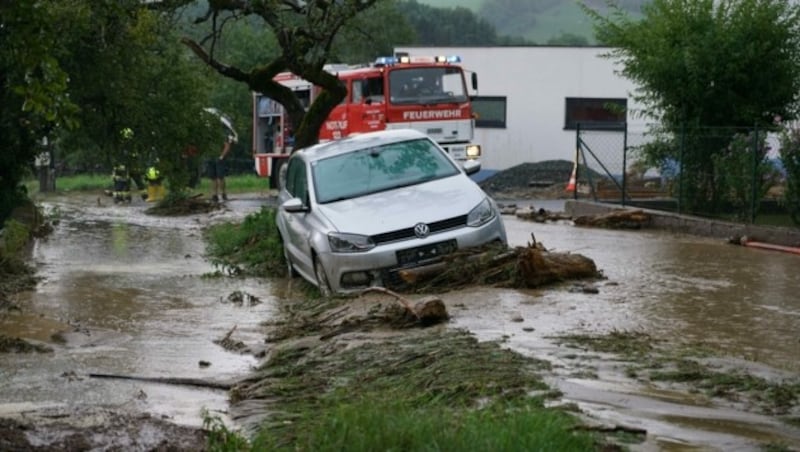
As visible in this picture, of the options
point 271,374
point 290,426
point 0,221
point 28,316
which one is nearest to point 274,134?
point 0,221

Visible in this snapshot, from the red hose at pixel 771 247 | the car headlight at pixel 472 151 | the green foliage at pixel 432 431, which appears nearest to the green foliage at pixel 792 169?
the red hose at pixel 771 247

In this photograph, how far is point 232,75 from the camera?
21.1 meters

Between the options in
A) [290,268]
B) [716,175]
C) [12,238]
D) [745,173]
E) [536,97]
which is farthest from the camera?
[536,97]

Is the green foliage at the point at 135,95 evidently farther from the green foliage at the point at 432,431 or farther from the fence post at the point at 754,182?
the green foliage at the point at 432,431

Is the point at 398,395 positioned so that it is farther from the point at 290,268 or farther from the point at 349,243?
the point at 290,268

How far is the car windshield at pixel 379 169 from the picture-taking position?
14633 millimetres

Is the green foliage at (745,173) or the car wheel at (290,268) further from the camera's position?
the green foliage at (745,173)

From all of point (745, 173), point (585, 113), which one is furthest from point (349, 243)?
point (585, 113)

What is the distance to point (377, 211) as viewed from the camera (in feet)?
45.2

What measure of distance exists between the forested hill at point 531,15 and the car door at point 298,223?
361ft

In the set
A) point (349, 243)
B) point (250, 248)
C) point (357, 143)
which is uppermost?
point (357, 143)

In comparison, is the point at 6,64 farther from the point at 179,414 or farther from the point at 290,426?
the point at 290,426

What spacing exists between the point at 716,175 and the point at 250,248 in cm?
726

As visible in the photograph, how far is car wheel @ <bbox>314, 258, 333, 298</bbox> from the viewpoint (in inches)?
542
